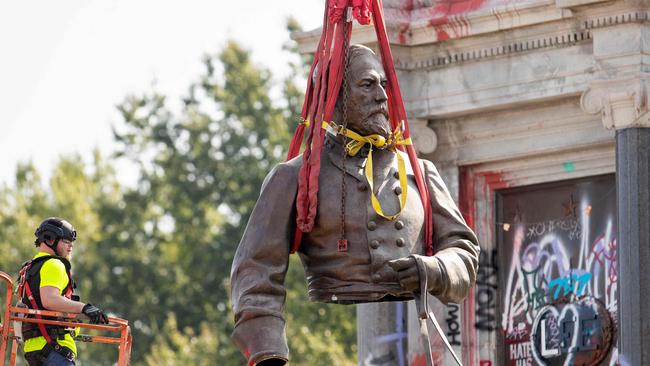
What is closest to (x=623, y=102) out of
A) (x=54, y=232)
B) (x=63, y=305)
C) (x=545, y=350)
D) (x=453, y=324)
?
(x=545, y=350)

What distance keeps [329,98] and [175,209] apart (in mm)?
37748

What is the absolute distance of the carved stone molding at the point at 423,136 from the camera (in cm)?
2109

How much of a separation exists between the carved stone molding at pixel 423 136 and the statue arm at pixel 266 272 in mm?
7056

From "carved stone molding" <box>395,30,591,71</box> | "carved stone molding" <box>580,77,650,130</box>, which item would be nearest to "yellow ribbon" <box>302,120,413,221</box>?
"carved stone molding" <box>580,77,650,130</box>

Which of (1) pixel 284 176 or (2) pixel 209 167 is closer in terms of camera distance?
(1) pixel 284 176

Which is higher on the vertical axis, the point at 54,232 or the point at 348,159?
the point at 348,159

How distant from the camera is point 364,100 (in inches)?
559

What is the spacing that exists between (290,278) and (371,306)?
23.6 m

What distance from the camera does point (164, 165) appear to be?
52.0 m

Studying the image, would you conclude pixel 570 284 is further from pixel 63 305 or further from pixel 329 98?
pixel 329 98

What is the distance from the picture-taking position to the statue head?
1417 cm

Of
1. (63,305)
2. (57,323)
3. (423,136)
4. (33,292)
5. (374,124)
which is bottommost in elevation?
(57,323)

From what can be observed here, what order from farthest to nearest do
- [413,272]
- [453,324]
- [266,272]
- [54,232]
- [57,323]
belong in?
1. [453,324]
2. [54,232]
3. [57,323]
4. [266,272]
5. [413,272]

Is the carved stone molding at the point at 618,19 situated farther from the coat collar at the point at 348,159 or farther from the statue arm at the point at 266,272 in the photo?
the statue arm at the point at 266,272
